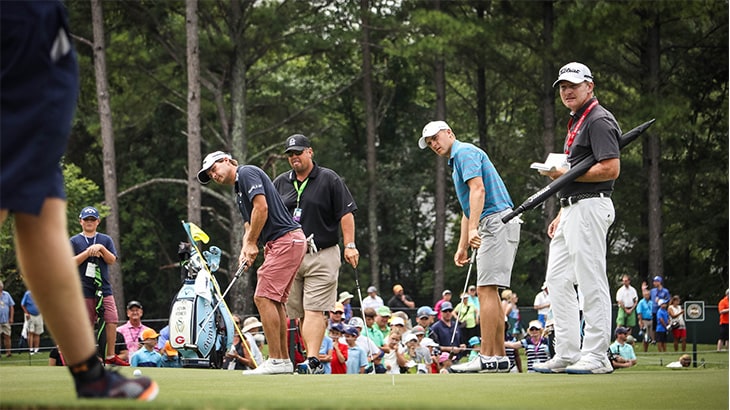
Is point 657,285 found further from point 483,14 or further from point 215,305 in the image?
point 215,305

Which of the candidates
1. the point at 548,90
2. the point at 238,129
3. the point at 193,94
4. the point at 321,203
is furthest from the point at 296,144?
the point at 548,90

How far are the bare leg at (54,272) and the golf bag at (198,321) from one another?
31.6 feet

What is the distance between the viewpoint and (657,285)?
29766 mm

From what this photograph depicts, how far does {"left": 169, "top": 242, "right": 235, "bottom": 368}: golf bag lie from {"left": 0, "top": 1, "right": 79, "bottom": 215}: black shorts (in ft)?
32.7

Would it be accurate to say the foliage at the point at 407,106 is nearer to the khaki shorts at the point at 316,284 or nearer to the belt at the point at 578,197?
the khaki shorts at the point at 316,284

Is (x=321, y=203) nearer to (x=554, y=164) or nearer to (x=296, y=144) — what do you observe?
(x=296, y=144)

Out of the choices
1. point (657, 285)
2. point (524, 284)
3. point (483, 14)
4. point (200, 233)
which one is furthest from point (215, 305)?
point (524, 284)

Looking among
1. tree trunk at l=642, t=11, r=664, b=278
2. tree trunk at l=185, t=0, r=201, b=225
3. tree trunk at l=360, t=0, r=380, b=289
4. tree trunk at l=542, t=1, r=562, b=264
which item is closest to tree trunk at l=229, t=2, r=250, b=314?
tree trunk at l=185, t=0, r=201, b=225

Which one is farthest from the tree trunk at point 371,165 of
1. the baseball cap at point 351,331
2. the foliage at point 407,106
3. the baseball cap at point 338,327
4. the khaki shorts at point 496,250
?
the khaki shorts at point 496,250

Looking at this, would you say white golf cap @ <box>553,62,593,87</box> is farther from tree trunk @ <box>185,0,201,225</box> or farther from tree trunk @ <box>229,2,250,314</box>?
tree trunk @ <box>229,2,250,314</box>

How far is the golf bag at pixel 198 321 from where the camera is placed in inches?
559

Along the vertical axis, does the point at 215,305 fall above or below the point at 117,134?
below

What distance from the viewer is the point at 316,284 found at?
1039cm

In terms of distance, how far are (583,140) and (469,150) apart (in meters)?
1.29
